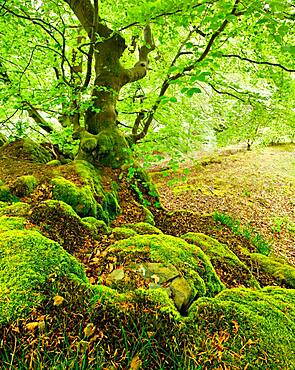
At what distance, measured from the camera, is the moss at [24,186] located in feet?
12.1

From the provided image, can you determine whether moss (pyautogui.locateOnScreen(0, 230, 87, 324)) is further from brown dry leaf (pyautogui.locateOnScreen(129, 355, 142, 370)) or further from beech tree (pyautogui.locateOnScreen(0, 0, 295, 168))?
beech tree (pyautogui.locateOnScreen(0, 0, 295, 168))

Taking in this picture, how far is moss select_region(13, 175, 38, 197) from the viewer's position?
3682mm

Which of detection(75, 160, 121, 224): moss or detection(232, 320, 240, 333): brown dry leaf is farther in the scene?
detection(75, 160, 121, 224): moss

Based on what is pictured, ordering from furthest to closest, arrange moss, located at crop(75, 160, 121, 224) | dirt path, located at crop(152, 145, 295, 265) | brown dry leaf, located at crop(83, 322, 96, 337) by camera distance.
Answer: dirt path, located at crop(152, 145, 295, 265), moss, located at crop(75, 160, 121, 224), brown dry leaf, located at crop(83, 322, 96, 337)

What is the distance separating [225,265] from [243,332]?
1.71 m

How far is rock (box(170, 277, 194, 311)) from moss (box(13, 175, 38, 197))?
2.63 m

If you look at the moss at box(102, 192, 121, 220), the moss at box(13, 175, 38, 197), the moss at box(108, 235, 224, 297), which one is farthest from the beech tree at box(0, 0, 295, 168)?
the moss at box(108, 235, 224, 297)

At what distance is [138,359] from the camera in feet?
4.47

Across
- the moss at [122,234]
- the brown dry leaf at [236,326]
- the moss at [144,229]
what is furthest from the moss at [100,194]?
the brown dry leaf at [236,326]

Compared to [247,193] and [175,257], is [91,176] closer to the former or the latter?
[175,257]

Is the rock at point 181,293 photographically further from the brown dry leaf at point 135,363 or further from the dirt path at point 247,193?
the dirt path at point 247,193

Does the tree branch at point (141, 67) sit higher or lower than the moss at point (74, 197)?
higher

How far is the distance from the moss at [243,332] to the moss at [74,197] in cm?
244

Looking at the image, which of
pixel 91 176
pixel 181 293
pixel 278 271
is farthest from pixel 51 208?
pixel 278 271
